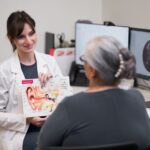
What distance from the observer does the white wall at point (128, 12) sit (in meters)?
2.93

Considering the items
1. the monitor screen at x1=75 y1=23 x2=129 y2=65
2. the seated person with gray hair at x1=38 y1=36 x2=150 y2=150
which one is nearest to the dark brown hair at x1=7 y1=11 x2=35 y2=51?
the monitor screen at x1=75 y1=23 x2=129 y2=65

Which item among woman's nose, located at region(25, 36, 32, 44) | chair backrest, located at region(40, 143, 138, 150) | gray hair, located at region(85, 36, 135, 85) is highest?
woman's nose, located at region(25, 36, 32, 44)

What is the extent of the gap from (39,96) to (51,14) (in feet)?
4.76

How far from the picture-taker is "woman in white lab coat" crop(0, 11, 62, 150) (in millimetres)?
2113

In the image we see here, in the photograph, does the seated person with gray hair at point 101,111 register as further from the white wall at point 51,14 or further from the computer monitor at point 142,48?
the white wall at point 51,14

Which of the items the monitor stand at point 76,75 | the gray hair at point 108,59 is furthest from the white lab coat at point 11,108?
the monitor stand at point 76,75

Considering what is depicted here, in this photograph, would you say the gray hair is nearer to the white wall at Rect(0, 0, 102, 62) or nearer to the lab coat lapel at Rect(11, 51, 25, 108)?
the lab coat lapel at Rect(11, 51, 25, 108)

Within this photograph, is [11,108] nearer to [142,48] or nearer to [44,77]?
[44,77]

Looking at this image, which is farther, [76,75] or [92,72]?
[76,75]

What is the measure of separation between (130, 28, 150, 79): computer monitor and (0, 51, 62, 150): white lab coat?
3.16ft

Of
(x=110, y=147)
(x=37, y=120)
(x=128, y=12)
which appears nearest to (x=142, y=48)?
(x=128, y=12)

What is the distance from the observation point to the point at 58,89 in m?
2.15

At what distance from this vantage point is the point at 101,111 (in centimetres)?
138

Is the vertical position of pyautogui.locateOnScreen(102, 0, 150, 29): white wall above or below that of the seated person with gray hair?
above
